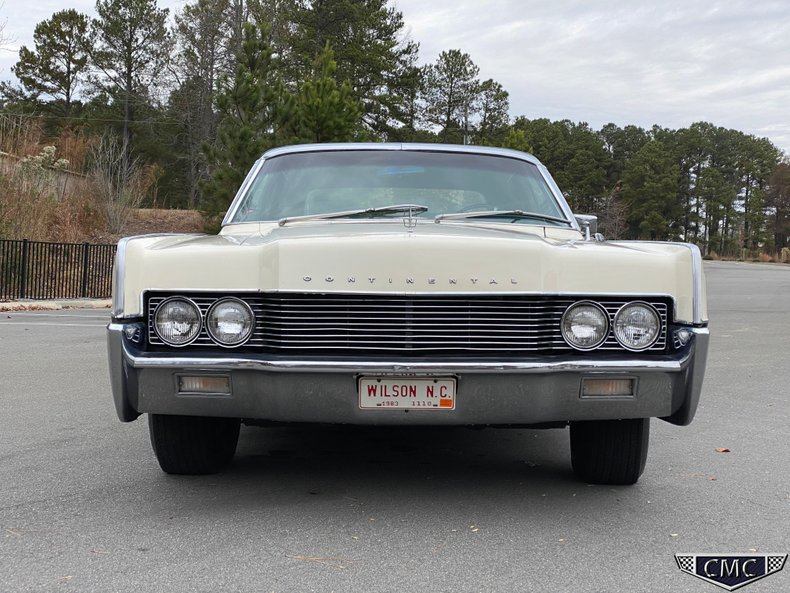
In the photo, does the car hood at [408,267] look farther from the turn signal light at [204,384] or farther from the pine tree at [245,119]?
the pine tree at [245,119]

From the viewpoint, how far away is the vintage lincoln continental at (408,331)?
339 centimetres

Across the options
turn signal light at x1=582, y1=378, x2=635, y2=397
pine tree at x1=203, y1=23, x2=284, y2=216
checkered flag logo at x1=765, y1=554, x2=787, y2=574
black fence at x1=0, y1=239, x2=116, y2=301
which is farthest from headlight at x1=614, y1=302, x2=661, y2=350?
pine tree at x1=203, y1=23, x2=284, y2=216

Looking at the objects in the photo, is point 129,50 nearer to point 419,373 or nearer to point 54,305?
point 54,305

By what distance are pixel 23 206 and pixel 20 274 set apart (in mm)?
3226

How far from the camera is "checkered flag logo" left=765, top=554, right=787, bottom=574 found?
313 cm

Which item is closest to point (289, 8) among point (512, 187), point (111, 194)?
point (111, 194)

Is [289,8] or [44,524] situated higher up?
[289,8]

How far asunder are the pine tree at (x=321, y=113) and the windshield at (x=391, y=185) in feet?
59.5

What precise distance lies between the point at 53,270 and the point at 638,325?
1805 centimetres

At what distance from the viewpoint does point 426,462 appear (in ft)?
15.0

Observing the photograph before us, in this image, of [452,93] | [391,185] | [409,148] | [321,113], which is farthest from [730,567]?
[452,93]

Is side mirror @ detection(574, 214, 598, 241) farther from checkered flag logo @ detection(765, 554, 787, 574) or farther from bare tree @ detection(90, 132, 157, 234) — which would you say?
bare tree @ detection(90, 132, 157, 234)

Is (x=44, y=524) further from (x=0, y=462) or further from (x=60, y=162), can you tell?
(x=60, y=162)

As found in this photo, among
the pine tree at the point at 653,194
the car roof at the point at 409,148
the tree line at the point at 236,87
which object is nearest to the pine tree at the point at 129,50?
the tree line at the point at 236,87
